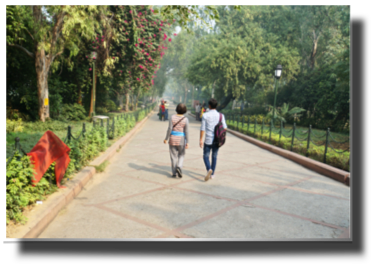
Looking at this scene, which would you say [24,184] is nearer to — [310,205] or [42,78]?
[310,205]

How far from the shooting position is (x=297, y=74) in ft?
90.8

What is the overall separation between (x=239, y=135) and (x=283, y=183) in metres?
10.4

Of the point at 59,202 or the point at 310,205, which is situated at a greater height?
the point at 59,202

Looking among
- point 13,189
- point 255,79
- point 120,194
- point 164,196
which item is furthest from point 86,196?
point 255,79

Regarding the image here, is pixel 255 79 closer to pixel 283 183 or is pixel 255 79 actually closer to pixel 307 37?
pixel 307 37

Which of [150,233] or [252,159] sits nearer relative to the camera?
[150,233]

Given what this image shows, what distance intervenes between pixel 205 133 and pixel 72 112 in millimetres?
14559

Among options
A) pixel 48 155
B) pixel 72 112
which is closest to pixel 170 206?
pixel 48 155

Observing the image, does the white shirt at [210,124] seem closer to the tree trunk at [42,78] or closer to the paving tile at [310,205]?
the paving tile at [310,205]

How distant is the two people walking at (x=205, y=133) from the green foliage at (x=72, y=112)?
43.7 ft

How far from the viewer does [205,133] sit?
7004 millimetres

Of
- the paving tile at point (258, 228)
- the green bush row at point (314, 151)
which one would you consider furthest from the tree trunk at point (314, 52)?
the paving tile at point (258, 228)

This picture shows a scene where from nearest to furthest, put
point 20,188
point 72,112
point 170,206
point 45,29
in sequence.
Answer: point 20,188 < point 170,206 < point 45,29 < point 72,112

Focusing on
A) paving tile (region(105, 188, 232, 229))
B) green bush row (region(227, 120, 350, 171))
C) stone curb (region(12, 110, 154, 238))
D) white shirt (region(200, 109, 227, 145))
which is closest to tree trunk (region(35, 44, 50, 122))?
stone curb (region(12, 110, 154, 238))
